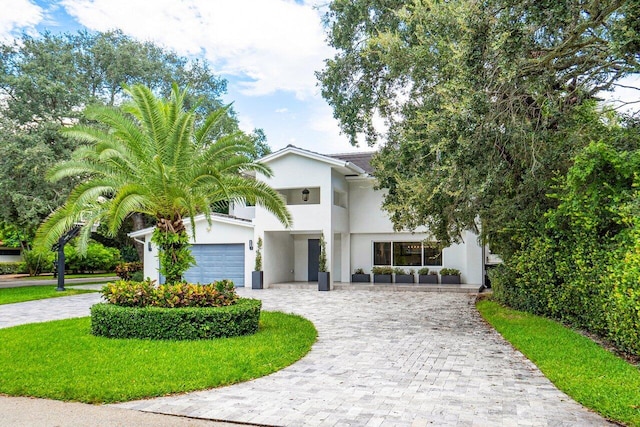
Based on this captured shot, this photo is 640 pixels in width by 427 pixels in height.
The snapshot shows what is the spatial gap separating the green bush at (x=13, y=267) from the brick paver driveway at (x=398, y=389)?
29764 mm

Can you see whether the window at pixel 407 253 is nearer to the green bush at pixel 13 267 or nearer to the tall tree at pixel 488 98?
the tall tree at pixel 488 98

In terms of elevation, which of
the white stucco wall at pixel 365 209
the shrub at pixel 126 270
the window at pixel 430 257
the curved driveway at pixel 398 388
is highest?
the white stucco wall at pixel 365 209

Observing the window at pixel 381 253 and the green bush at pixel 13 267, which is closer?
the window at pixel 381 253

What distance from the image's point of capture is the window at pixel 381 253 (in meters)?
22.4

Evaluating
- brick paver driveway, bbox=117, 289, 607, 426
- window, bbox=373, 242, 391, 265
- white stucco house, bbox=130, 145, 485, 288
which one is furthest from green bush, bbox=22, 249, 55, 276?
brick paver driveway, bbox=117, 289, 607, 426

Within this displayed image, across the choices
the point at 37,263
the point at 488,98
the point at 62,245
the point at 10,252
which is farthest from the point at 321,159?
the point at 10,252

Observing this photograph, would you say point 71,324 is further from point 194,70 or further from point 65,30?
point 194,70

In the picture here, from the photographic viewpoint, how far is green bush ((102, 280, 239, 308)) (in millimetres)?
9477

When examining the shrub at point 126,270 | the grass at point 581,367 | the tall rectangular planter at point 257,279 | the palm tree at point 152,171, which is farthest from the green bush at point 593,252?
the shrub at point 126,270

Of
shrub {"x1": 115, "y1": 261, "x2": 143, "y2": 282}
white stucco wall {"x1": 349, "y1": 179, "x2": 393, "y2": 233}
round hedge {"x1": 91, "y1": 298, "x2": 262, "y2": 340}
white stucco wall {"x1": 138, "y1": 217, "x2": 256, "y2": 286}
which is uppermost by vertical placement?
white stucco wall {"x1": 349, "y1": 179, "x2": 393, "y2": 233}

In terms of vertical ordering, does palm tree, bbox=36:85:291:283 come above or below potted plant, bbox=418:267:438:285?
above

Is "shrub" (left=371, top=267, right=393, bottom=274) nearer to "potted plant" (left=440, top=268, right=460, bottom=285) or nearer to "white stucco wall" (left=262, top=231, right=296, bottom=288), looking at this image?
"potted plant" (left=440, top=268, right=460, bottom=285)

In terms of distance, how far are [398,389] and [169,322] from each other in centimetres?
478

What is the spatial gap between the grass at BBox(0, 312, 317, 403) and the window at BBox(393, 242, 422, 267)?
12726 millimetres
